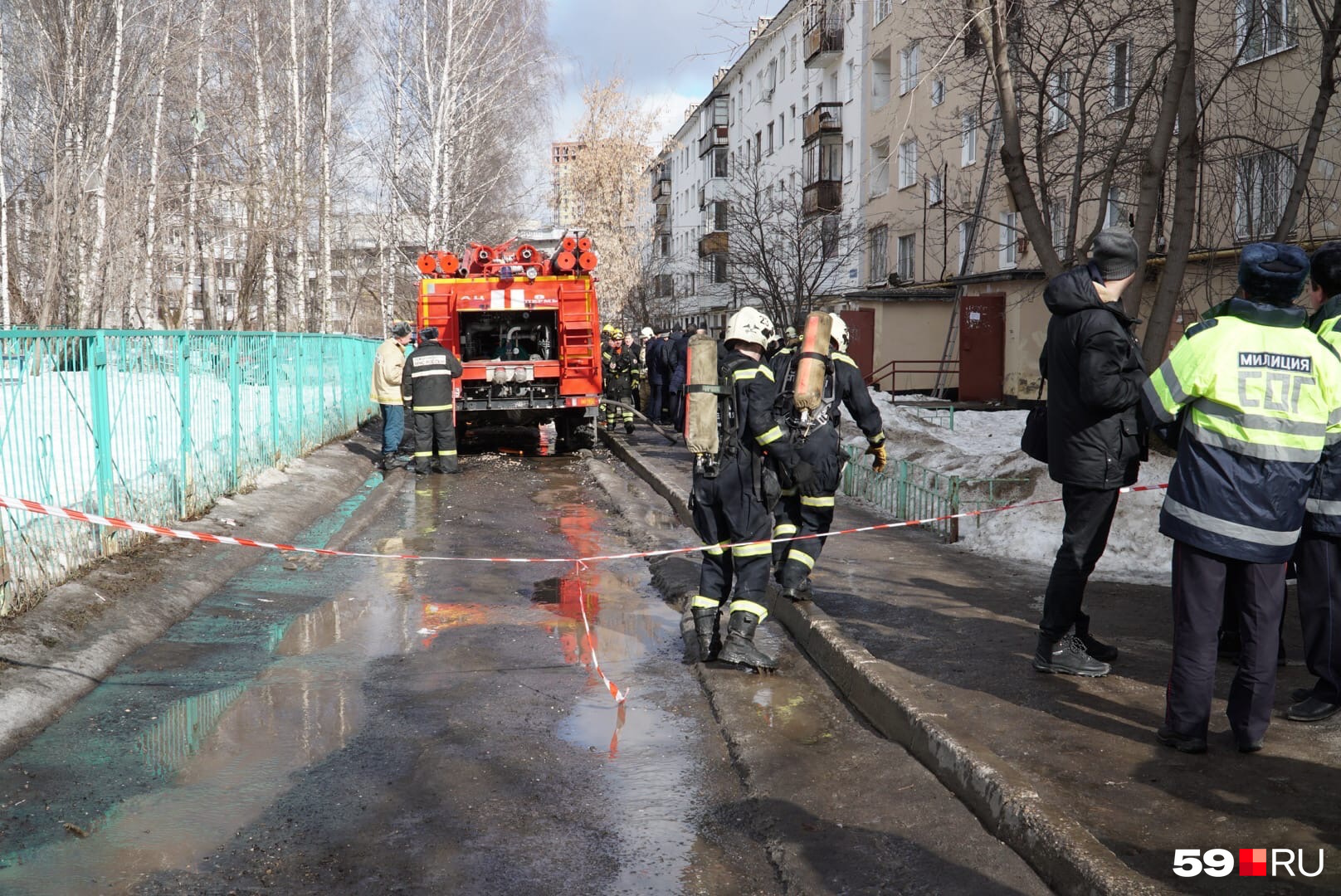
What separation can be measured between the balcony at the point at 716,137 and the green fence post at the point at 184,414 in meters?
45.0

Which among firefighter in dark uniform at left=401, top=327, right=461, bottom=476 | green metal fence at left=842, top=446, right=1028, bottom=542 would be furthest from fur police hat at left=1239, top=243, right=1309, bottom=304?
firefighter in dark uniform at left=401, top=327, right=461, bottom=476

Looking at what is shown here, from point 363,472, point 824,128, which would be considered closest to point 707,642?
point 363,472

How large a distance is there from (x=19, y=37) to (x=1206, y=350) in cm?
2376

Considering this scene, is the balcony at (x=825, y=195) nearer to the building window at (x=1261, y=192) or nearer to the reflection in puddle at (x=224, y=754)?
the building window at (x=1261, y=192)

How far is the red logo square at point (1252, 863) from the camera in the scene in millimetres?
3016

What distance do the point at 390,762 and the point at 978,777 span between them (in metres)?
→ 2.19

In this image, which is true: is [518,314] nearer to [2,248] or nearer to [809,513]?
[2,248]

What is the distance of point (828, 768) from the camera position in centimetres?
419

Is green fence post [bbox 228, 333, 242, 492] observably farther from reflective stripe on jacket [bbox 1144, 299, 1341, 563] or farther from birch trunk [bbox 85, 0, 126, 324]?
birch trunk [bbox 85, 0, 126, 324]

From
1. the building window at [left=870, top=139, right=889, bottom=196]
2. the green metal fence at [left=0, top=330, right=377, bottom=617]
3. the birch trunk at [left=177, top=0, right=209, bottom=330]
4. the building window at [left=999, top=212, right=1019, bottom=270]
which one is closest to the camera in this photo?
the green metal fence at [left=0, top=330, right=377, bottom=617]

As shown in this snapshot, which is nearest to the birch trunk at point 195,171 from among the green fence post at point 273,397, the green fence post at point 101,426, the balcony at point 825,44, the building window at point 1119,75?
the green fence post at point 273,397

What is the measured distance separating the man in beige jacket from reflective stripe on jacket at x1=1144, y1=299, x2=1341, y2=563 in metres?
12.2

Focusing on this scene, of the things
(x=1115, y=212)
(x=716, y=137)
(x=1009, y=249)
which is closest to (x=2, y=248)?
(x=1115, y=212)

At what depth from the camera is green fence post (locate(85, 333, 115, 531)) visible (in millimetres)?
7027
